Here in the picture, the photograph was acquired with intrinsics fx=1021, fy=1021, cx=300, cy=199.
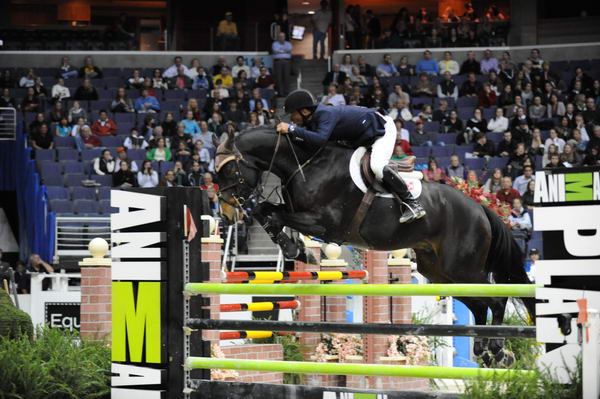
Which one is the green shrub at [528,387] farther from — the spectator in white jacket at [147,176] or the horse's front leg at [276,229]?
the spectator in white jacket at [147,176]

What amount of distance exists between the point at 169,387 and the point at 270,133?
218 centimetres

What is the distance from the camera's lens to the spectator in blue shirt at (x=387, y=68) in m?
21.1

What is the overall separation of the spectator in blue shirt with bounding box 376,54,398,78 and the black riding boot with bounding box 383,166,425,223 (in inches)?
561

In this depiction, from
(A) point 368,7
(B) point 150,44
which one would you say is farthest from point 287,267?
(A) point 368,7

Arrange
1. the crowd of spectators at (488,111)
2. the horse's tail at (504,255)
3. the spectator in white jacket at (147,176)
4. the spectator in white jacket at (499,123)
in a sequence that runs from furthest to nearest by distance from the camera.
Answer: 1. the spectator in white jacket at (499,123)
2. the crowd of spectators at (488,111)
3. the spectator in white jacket at (147,176)
4. the horse's tail at (504,255)

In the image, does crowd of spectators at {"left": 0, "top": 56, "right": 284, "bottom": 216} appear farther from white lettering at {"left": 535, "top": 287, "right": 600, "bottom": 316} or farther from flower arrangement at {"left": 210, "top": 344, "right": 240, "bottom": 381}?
white lettering at {"left": 535, "top": 287, "right": 600, "bottom": 316}

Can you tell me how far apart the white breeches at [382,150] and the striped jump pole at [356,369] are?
206 centimetres

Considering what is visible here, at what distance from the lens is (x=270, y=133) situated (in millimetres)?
6953

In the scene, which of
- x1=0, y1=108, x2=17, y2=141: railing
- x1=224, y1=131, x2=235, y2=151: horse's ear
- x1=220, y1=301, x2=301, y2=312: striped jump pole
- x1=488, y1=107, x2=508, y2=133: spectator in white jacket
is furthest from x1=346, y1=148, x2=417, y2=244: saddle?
x1=0, y1=108, x2=17, y2=141: railing

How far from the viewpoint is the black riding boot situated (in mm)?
6918

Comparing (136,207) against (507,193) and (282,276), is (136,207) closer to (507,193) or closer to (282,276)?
(282,276)

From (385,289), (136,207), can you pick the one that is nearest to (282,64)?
(136,207)

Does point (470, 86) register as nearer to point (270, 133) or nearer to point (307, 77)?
point (307, 77)

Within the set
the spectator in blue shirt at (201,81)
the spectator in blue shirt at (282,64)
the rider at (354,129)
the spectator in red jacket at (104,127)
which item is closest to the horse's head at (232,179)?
the rider at (354,129)
